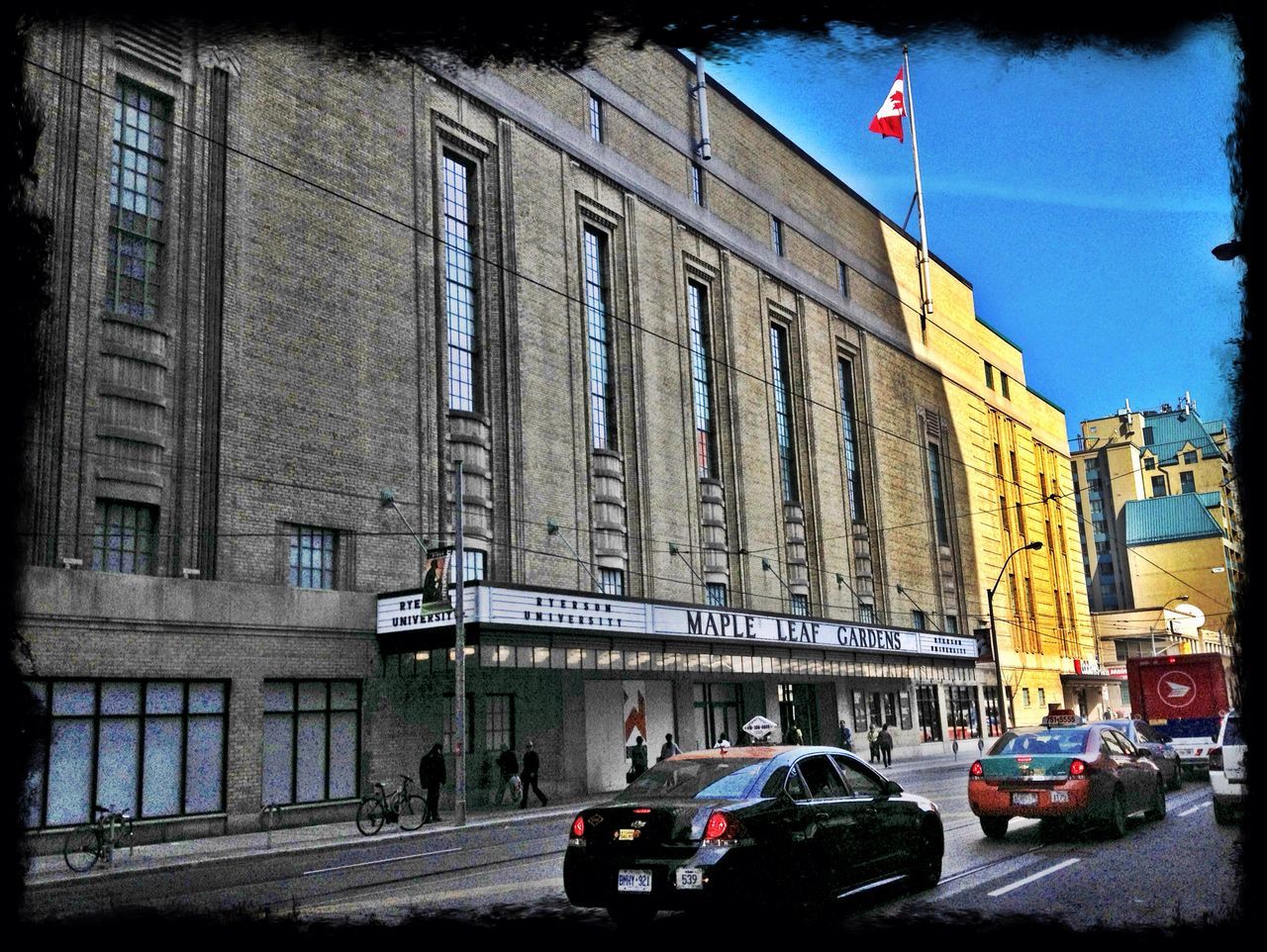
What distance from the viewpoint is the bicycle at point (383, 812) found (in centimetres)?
2366

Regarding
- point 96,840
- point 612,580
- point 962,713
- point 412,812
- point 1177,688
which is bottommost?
point 412,812

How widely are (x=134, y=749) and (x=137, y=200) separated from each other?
12.2 metres

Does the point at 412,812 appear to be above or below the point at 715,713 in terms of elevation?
below

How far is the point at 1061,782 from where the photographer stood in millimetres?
14461

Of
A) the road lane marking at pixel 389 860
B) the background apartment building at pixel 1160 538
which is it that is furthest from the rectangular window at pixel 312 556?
the background apartment building at pixel 1160 538

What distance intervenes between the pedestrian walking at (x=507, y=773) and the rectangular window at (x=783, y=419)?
73.4 feet

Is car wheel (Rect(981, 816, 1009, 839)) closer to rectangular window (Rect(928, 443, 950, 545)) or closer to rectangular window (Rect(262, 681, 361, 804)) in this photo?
rectangular window (Rect(262, 681, 361, 804))

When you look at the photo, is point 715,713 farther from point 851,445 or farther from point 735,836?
point 735,836

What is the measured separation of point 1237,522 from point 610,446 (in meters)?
36.7

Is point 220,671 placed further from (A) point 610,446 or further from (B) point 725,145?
(B) point 725,145

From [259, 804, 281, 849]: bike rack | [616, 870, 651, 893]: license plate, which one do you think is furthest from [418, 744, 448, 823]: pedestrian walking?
[616, 870, 651, 893]: license plate

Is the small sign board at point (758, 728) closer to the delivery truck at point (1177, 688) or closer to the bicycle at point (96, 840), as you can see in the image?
the delivery truck at point (1177, 688)

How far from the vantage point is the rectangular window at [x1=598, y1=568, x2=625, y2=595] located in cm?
3753

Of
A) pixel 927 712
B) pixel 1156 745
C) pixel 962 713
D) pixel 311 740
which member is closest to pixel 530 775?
pixel 311 740
